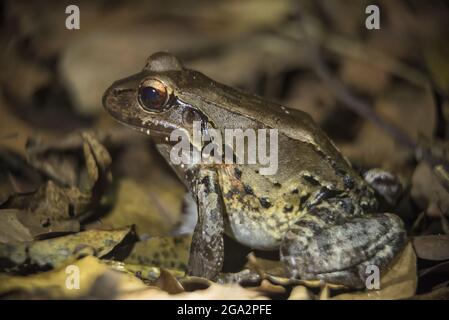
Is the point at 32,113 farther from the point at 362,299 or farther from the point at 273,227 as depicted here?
the point at 362,299

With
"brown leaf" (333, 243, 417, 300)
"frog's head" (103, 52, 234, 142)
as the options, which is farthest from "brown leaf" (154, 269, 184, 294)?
"frog's head" (103, 52, 234, 142)

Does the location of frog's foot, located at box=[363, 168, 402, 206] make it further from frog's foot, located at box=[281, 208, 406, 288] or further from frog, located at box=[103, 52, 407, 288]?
frog's foot, located at box=[281, 208, 406, 288]

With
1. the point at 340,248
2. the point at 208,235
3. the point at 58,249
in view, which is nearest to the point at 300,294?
the point at 340,248

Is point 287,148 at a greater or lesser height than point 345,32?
lesser

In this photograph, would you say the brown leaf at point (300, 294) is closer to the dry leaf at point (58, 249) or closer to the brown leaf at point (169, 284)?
the brown leaf at point (169, 284)

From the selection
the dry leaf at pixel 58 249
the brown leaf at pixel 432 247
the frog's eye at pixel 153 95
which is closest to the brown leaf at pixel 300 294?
the brown leaf at pixel 432 247

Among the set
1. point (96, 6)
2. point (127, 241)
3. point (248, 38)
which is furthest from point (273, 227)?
point (96, 6)
